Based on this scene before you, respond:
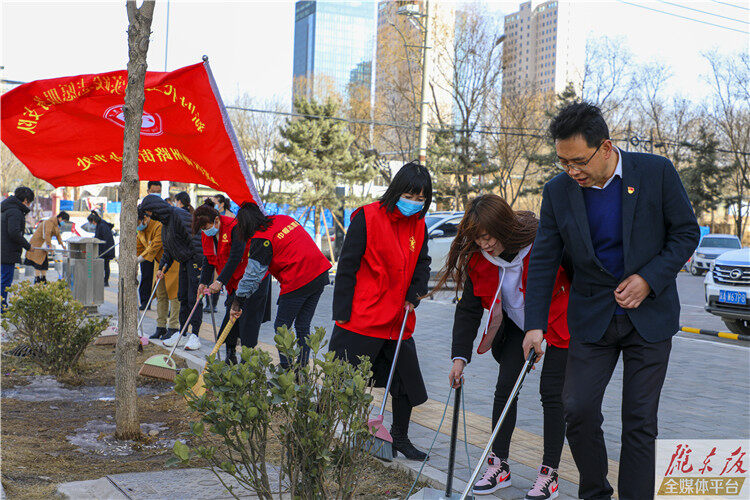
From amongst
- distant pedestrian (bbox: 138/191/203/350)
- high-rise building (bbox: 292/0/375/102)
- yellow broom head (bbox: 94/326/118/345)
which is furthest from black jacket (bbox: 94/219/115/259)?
high-rise building (bbox: 292/0/375/102)

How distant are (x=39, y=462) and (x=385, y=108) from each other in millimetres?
41028

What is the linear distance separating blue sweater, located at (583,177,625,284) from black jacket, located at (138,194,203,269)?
21.4 feet

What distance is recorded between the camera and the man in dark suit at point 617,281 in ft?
10.1

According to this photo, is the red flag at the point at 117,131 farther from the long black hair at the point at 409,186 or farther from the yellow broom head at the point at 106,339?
the yellow broom head at the point at 106,339

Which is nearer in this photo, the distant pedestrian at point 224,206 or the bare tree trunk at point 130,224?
the bare tree trunk at point 130,224

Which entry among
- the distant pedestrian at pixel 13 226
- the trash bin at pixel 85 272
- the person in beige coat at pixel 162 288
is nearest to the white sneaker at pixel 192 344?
the person in beige coat at pixel 162 288

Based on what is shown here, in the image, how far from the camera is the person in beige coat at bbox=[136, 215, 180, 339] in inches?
382

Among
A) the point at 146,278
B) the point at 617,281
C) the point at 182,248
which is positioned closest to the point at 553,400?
the point at 617,281

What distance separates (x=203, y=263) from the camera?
27.9 feet

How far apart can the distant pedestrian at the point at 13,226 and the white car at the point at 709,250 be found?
25.4 metres

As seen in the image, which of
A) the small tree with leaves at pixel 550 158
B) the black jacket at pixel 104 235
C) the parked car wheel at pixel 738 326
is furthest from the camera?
the small tree with leaves at pixel 550 158

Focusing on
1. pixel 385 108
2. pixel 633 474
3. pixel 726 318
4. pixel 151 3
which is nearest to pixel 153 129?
pixel 151 3

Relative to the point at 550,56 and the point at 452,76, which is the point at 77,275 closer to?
the point at 452,76

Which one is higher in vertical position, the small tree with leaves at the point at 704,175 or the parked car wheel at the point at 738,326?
the small tree with leaves at the point at 704,175
